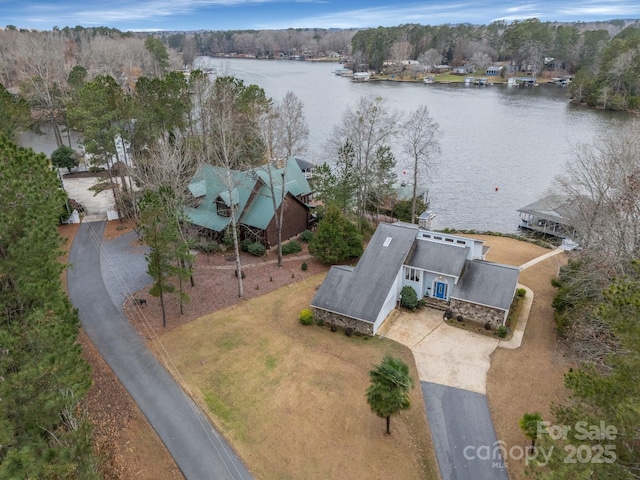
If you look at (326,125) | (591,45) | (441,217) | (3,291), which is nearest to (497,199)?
(441,217)

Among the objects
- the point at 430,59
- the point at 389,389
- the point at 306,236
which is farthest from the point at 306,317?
the point at 430,59

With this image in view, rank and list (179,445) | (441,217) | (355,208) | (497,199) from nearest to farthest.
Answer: (179,445), (355,208), (441,217), (497,199)

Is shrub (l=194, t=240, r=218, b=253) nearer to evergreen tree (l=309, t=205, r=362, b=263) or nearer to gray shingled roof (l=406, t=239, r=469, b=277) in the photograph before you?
evergreen tree (l=309, t=205, r=362, b=263)

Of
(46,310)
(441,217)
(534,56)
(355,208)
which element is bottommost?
(441,217)

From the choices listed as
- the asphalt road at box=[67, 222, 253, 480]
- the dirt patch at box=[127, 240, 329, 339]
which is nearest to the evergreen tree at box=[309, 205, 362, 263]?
the dirt patch at box=[127, 240, 329, 339]

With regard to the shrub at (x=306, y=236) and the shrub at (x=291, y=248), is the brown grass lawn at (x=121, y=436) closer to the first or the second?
the shrub at (x=291, y=248)

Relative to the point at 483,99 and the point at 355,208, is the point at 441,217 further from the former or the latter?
the point at 483,99

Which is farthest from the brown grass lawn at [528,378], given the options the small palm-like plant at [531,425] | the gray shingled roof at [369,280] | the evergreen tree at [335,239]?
the evergreen tree at [335,239]
